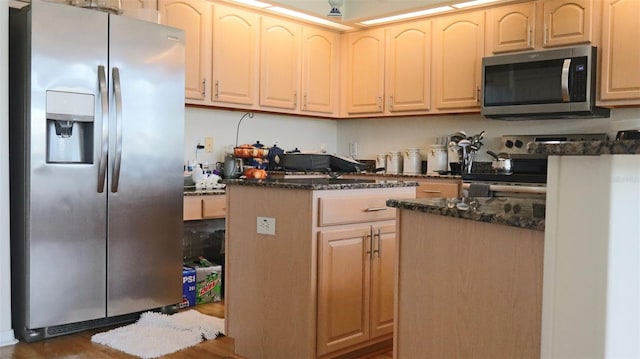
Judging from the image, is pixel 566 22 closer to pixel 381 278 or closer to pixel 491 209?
pixel 381 278

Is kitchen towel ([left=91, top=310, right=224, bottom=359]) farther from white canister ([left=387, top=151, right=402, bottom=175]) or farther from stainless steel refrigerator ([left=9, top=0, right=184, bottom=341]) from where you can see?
white canister ([left=387, top=151, right=402, bottom=175])

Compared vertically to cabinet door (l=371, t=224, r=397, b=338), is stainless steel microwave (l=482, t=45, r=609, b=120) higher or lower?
higher

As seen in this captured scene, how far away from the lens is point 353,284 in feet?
8.87

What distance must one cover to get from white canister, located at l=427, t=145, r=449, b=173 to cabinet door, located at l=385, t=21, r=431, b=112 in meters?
0.35

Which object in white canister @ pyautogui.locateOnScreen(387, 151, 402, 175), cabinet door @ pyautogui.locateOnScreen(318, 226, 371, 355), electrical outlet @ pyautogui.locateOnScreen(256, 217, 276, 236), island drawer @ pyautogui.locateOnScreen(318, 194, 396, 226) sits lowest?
cabinet door @ pyautogui.locateOnScreen(318, 226, 371, 355)

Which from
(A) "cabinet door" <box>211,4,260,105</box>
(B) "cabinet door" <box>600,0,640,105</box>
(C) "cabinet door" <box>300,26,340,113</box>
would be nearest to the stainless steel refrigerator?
(A) "cabinet door" <box>211,4,260,105</box>

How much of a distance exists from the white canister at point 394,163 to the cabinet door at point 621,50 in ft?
5.89

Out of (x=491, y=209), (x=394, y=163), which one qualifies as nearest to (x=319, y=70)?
(x=394, y=163)

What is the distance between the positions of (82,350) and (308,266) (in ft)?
4.30

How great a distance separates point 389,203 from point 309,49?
342 cm

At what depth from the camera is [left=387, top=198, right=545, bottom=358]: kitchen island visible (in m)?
1.46

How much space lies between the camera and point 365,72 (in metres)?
5.20

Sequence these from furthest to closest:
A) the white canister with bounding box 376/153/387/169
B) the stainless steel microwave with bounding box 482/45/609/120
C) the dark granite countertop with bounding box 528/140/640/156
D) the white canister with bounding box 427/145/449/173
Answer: the white canister with bounding box 376/153/387/169 < the white canister with bounding box 427/145/449/173 < the stainless steel microwave with bounding box 482/45/609/120 < the dark granite countertop with bounding box 528/140/640/156

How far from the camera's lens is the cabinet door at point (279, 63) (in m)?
4.72
